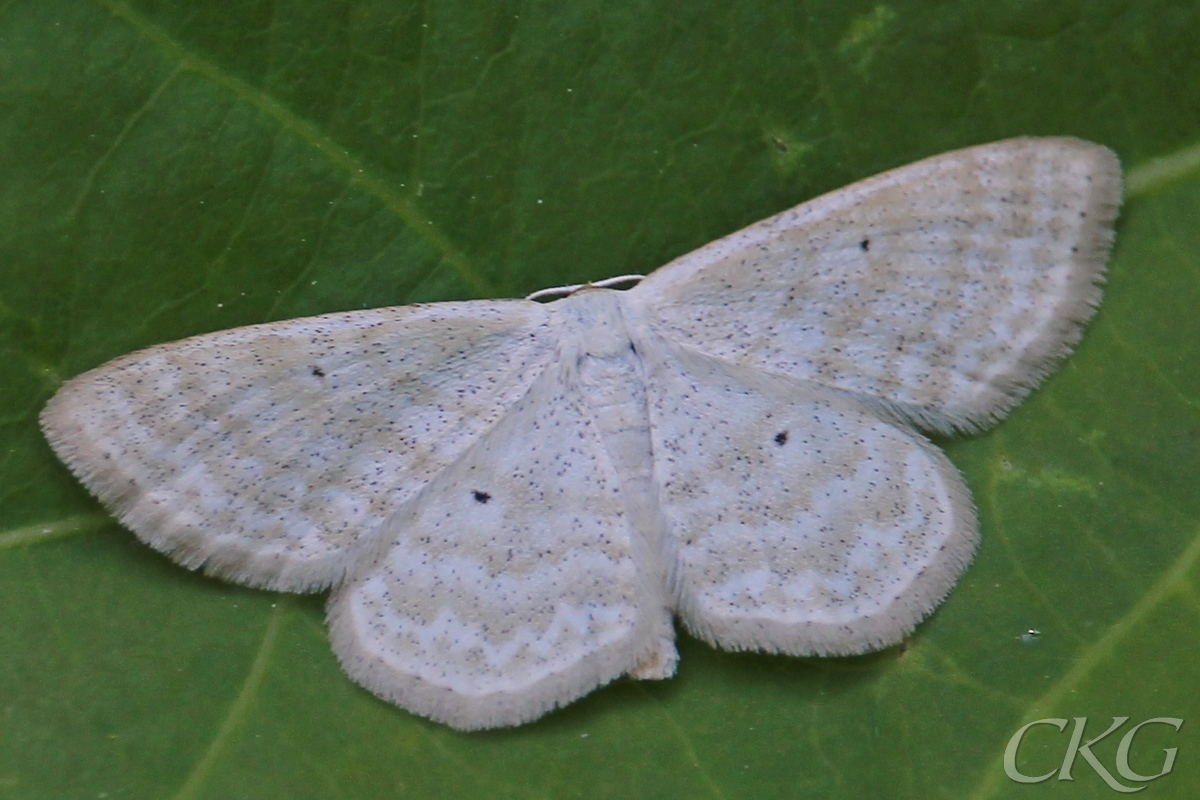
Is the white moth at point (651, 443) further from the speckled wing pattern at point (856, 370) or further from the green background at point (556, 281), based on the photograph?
the green background at point (556, 281)

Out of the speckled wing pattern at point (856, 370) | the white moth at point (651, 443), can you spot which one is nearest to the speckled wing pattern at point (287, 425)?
the white moth at point (651, 443)

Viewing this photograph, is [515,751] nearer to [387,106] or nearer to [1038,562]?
[1038,562]

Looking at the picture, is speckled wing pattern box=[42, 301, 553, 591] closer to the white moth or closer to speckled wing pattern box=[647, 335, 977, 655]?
the white moth

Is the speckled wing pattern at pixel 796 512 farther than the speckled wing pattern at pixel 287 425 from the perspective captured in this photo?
Yes

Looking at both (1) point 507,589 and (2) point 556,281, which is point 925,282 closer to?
(2) point 556,281

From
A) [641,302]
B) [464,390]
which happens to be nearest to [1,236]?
[464,390]

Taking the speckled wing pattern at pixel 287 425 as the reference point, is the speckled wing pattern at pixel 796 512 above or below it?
below
